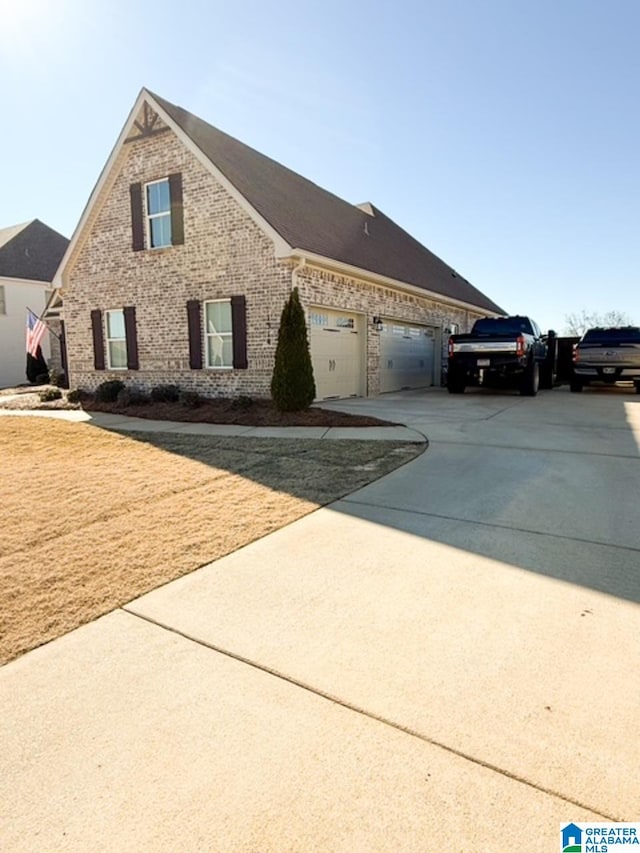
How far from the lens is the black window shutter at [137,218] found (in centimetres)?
1364

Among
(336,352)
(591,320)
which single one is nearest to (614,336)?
(336,352)

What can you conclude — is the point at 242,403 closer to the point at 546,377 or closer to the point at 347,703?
the point at 347,703

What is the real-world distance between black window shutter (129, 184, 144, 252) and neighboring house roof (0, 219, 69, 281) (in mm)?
16341

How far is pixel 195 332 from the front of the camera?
12.9 meters

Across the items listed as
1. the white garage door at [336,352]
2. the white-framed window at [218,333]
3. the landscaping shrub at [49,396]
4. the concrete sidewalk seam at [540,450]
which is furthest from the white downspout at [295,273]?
the landscaping shrub at [49,396]

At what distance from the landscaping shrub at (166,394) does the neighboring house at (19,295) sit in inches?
543

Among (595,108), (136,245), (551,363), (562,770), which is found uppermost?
(595,108)

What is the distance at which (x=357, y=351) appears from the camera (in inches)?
552

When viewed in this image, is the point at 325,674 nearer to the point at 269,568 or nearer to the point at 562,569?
the point at 269,568

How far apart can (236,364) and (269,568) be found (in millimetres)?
9201

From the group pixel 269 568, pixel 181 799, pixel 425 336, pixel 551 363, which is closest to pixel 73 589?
pixel 269 568

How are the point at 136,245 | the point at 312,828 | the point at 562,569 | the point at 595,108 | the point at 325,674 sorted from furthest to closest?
the point at 136,245 → the point at 595,108 → the point at 562,569 → the point at 325,674 → the point at 312,828

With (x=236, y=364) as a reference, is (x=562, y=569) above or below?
below

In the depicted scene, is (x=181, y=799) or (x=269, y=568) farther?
(x=269, y=568)
